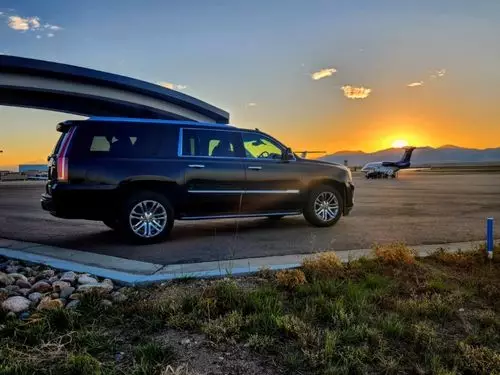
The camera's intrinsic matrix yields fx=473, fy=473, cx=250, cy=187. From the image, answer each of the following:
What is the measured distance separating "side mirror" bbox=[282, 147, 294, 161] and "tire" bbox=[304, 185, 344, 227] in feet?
2.76

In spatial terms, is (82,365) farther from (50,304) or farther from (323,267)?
(323,267)

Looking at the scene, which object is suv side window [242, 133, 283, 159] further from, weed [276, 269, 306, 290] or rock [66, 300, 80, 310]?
rock [66, 300, 80, 310]

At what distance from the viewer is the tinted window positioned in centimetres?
758

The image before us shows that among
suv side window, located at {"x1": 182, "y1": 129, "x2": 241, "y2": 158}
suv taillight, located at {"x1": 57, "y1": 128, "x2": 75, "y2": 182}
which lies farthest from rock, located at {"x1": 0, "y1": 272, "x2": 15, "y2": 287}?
suv side window, located at {"x1": 182, "y1": 129, "x2": 241, "y2": 158}

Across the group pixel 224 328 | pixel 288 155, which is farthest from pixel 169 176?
pixel 224 328

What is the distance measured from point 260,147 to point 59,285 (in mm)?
5152

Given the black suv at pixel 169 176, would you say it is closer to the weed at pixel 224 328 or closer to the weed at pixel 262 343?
the weed at pixel 224 328

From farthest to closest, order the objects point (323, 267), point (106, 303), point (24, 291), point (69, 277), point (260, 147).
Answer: point (260, 147), point (323, 267), point (69, 277), point (24, 291), point (106, 303)

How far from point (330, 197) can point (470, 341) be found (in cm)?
633

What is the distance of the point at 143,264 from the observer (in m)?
6.04

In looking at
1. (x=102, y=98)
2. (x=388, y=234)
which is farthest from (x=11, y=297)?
(x=102, y=98)

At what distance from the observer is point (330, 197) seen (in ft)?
32.4

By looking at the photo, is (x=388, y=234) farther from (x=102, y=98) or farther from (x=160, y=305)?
(x=102, y=98)

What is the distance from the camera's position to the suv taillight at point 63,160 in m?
7.43
